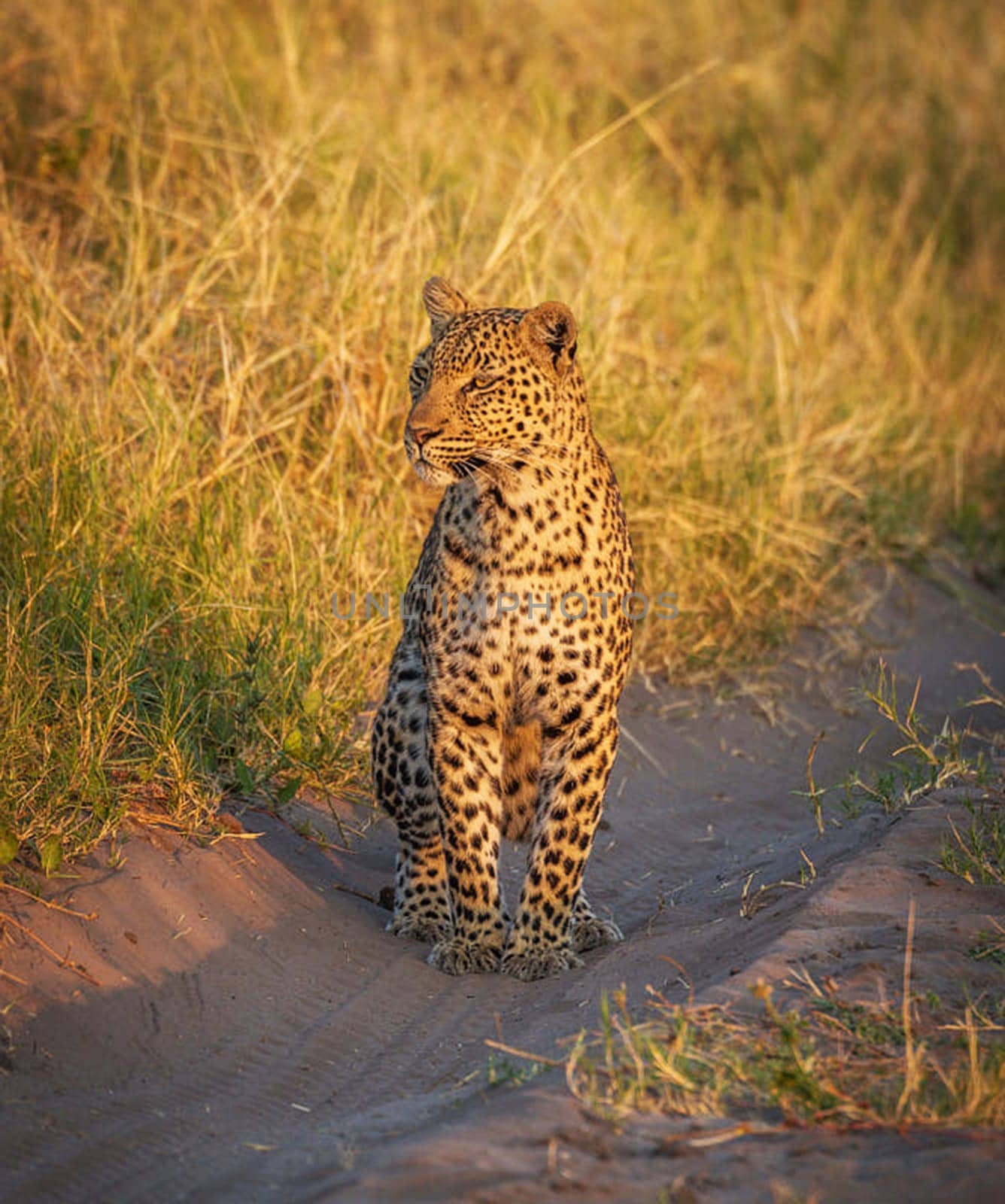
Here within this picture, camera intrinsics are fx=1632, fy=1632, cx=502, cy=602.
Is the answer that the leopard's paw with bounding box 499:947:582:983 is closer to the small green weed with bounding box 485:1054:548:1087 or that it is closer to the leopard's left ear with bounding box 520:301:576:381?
the small green weed with bounding box 485:1054:548:1087

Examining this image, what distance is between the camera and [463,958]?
493cm

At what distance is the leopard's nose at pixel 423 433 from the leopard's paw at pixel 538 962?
1554 mm

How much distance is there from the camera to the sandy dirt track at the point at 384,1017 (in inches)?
124

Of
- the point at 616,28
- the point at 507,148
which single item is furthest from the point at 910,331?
the point at 616,28

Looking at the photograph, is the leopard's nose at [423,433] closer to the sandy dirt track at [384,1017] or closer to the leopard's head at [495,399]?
the leopard's head at [495,399]

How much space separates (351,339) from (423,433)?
276cm

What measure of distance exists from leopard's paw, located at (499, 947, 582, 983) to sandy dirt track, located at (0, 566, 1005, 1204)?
4 cm

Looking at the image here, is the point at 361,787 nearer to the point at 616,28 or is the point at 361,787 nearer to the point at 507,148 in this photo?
the point at 507,148

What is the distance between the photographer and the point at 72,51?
8.88m

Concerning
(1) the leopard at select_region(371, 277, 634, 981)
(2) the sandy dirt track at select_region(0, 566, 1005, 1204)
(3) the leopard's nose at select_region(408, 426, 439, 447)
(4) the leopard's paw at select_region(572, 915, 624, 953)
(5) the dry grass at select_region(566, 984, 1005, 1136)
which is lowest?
(4) the leopard's paw at select_region(572, 915, 624, 953)

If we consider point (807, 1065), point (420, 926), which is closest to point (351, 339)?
point (420, 926)

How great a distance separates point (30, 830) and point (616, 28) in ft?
30.1

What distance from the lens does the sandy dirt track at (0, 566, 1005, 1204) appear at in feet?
10.4

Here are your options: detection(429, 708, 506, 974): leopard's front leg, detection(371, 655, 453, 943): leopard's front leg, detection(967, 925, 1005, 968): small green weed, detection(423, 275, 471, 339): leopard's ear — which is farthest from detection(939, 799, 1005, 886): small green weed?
detection(423, 275, 471, 339): leopard's ear
